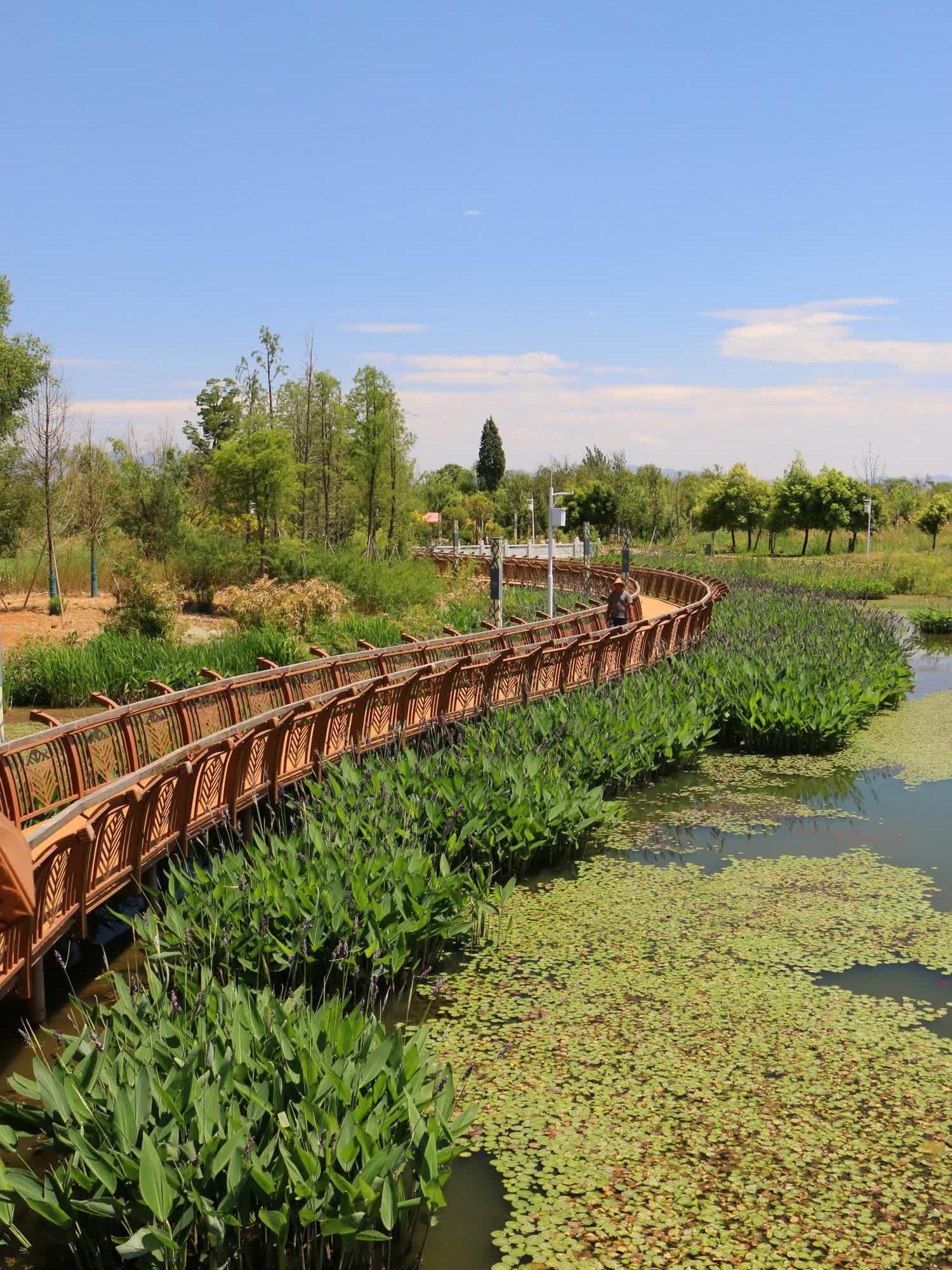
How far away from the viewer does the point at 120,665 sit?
16.1m

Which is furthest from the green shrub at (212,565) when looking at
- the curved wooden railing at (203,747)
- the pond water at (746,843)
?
the pond water at (746,843)

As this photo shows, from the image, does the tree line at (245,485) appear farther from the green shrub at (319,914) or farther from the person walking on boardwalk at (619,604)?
the green shrub at (319,914)

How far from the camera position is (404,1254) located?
447 centimetres

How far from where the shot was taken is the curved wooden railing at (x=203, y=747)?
6.18 meters

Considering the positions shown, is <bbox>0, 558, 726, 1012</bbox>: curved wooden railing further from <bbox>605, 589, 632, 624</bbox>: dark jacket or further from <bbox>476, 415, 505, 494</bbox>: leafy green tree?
<bbox>476, 415, 505, 494</bbox>: leafy green tree

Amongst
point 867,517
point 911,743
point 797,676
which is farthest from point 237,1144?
point 867,517

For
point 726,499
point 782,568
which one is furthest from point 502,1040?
point 726,499

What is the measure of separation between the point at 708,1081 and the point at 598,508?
6082cm

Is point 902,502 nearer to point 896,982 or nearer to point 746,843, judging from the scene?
point 746,843

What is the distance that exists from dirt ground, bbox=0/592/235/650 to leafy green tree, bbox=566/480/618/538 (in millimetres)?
39749

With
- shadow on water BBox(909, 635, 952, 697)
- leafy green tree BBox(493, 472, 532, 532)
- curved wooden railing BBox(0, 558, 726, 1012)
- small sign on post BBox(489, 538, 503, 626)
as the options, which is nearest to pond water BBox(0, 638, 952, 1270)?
curved wooden railing BBox(0, 558, 726, 1012)

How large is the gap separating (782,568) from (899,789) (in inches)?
1280

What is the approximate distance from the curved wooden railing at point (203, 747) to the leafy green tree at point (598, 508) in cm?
4865

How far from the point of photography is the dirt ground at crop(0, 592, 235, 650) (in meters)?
21.5
